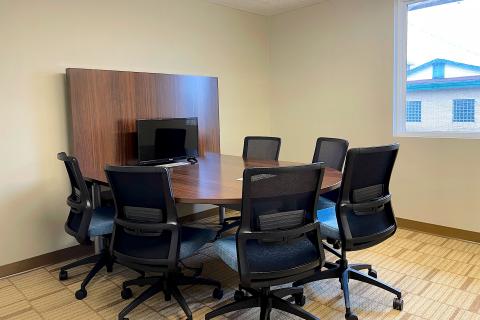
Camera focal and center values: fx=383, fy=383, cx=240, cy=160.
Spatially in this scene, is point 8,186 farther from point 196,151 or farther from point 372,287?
point 372,287

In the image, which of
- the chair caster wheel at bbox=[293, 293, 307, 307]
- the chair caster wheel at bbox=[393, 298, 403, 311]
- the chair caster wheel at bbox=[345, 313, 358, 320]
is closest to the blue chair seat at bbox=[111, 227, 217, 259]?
the chair caster wheel at bbox=[293, 293, 307, 307]

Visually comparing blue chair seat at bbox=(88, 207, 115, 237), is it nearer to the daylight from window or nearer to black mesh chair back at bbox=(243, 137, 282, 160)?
black mesh chair back at bbox=(243, 137, 282, 160)

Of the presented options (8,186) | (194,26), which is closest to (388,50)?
(194,26)

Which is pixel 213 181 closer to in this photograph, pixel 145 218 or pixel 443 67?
pixel 145 218

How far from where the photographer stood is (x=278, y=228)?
1985 mm

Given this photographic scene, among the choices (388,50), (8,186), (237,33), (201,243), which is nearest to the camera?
(201,243)

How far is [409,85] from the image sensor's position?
13.2 ft

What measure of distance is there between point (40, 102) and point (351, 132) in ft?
10.5

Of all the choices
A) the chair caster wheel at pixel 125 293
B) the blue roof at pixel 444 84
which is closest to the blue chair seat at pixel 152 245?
the chair caster wheel at pixel 125 293

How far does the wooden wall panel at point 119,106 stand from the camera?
3.34m

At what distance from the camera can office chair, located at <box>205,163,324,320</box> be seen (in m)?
1.90

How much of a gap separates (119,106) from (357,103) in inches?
101

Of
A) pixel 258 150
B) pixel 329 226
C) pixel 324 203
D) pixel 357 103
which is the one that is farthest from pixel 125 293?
pixel 357 103

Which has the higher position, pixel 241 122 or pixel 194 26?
pixel 194 26
